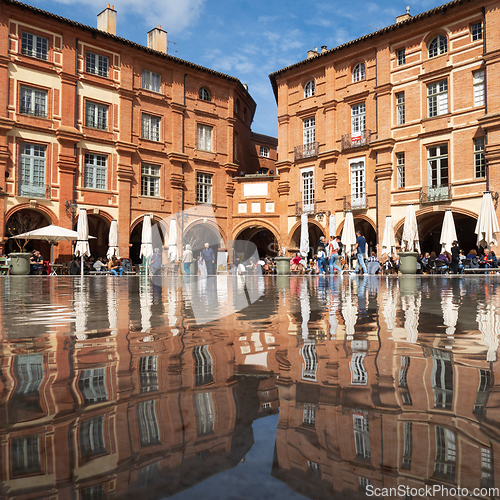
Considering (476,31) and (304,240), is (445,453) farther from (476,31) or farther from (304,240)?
(476,31)

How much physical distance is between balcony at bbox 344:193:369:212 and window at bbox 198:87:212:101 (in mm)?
12843

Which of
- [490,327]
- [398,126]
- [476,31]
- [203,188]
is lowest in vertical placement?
[490,327]

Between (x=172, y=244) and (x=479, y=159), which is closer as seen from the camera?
(x=479, y=159)

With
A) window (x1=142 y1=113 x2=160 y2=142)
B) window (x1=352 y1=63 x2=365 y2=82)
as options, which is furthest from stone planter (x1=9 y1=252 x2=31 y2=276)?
window (x1=352 y1=63 x2=365 y2=82)

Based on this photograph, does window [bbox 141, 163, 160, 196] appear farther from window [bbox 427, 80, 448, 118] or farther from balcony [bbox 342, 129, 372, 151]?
window [bbox 427, 80, 448, 118]

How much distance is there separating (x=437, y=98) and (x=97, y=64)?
68.0 ft

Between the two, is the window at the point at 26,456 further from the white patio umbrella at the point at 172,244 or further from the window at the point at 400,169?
the window at the point at 400,169

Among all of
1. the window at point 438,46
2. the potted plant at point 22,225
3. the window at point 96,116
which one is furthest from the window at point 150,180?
the window at point 438,46

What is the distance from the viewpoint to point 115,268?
78.7 ft

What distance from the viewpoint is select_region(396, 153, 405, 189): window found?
2633 cm

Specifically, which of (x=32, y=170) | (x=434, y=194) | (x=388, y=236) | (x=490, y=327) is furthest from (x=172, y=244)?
(x=490, y=327)

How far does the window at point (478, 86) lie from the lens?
23391mm

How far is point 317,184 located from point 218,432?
1158 inches

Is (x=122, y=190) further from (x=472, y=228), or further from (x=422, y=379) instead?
(x=422, y=379)
